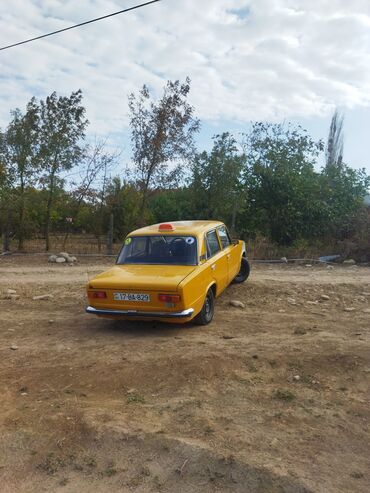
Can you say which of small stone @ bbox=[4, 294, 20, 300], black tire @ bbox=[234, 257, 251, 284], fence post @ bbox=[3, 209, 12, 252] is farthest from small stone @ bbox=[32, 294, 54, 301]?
fence post @ bbox=[3, 209, 12, 252]

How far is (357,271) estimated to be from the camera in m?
11.4

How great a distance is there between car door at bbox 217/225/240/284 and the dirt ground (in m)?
0.97

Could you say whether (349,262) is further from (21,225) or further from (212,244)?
(21,225)

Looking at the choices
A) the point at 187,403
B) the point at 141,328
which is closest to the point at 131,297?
the point at 141,328

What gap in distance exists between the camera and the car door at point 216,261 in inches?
271

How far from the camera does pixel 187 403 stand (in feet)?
13.0

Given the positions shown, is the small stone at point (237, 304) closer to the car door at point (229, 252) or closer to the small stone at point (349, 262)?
the car door at point (229, 252)

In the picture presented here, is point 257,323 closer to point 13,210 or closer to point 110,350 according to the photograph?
point 110,350

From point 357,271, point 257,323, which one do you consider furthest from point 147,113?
point 257,323

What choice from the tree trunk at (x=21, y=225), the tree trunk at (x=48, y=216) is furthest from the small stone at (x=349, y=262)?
the tree trunk at (x=21, y=225)

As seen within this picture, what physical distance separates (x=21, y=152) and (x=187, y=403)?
40.5 ft

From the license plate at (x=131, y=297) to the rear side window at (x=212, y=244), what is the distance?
58.7 inches

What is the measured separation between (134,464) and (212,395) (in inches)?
46.3

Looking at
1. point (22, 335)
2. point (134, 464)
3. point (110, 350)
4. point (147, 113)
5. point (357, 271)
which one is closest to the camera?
point (134, 464)
